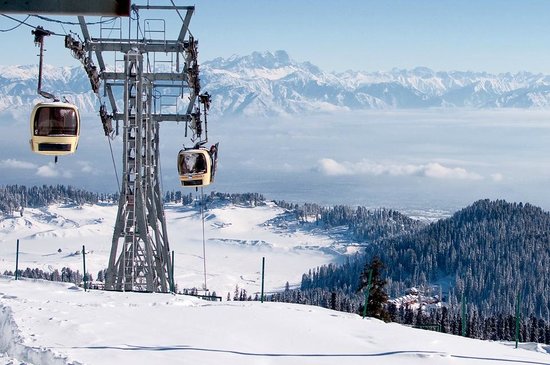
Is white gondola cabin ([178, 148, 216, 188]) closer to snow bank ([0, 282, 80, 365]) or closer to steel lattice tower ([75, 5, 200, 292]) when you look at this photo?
steel lattice tower ([75, 5, 200, 292])

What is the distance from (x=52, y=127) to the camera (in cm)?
1708

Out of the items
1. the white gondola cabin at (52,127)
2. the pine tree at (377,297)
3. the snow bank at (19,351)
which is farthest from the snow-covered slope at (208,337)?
the pine tree at (377,297)

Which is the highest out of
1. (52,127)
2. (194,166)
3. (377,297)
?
(52,127)

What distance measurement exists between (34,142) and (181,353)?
8.14 meters

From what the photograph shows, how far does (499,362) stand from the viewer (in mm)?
12219

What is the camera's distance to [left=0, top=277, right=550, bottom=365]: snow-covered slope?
11133mm

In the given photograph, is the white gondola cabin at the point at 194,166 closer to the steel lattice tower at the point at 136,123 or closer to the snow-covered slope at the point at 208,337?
the steel lattice tower at the point at 136,123

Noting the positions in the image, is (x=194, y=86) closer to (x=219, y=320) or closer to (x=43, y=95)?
(x=43, y=95)

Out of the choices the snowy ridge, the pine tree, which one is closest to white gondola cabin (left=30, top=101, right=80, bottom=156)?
the snowy ridge

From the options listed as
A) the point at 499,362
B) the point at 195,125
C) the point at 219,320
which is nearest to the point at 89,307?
the point at 219,320

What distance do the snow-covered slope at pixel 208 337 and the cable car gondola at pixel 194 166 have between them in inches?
288

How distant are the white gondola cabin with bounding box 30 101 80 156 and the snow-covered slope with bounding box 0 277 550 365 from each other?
12.0 ft

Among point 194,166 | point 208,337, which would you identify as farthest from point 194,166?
point 208,337

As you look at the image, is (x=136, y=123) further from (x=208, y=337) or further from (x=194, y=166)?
(x=208, y=337)
